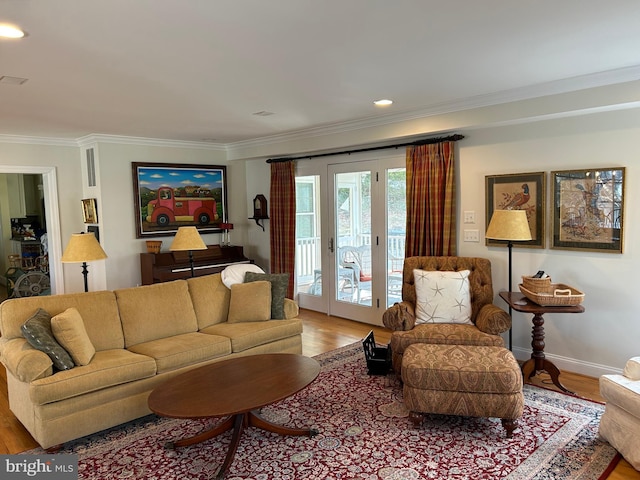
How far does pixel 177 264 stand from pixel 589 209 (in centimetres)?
459

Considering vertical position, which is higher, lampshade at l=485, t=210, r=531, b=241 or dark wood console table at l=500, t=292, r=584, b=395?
lampshade at l=485, t=210, r=531, b=241

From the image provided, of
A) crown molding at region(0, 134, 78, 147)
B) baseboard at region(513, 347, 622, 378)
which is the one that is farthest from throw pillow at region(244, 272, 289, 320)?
crown molding at region(0, 134, 78, 147)

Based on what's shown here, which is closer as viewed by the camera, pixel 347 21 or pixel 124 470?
pixel 347 21

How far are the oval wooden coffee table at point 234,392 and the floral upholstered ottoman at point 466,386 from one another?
67 centimetres

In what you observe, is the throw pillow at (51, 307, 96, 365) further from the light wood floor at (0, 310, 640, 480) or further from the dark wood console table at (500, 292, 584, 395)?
the dark wood console table at (500, 292, 584, 395)

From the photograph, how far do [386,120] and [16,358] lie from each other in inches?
150

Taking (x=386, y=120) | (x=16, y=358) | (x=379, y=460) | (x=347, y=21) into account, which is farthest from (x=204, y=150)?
(x=379, y=460)

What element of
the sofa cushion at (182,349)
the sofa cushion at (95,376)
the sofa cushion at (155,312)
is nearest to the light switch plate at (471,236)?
the sofa cushion at (182,349)

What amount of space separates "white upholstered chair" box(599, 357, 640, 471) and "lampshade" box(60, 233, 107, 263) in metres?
3.86

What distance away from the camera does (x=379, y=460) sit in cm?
266

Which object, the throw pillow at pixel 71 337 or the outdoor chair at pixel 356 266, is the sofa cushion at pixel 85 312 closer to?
the throw pillow at pixel 71 337

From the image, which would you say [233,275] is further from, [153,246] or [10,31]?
[10,31]

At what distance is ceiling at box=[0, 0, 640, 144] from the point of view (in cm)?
214

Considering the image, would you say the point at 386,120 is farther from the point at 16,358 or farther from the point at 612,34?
the point at 16,358
